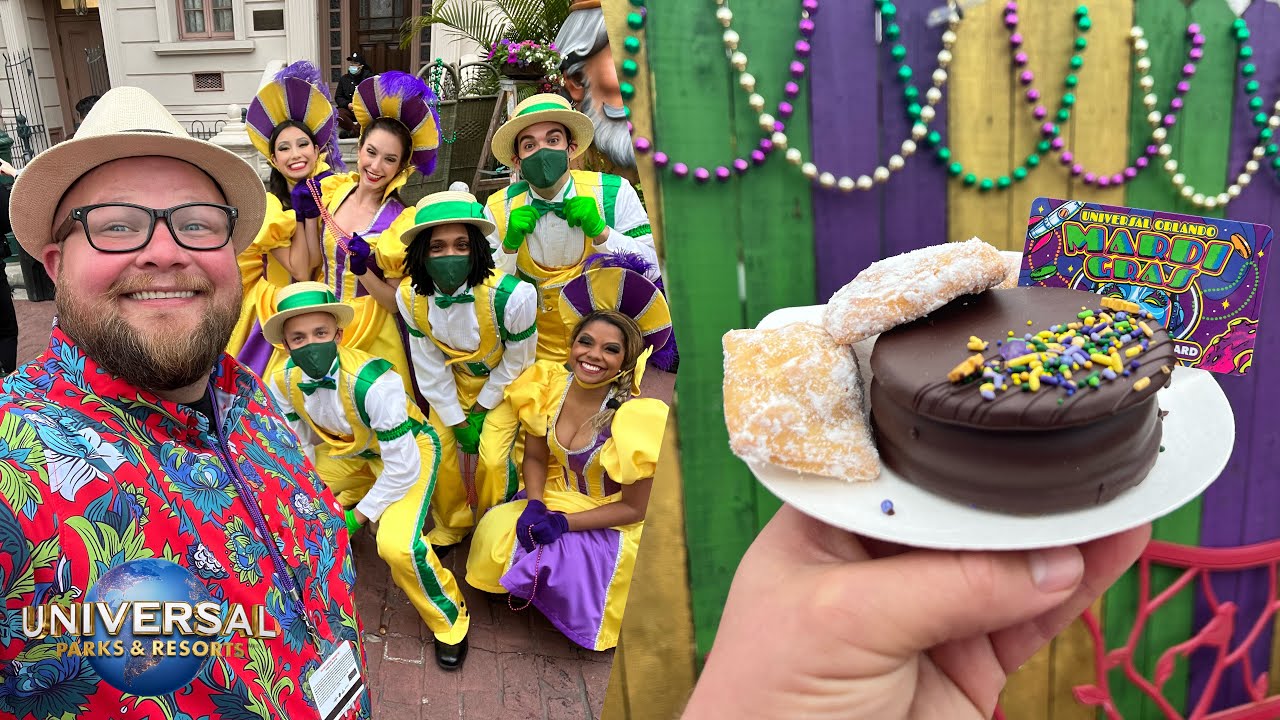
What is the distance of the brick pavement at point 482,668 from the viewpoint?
3064mm

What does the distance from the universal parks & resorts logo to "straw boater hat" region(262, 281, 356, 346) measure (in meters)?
1.99

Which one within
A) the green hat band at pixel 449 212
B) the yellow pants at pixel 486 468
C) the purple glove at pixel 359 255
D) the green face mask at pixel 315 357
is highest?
the green hat band at pixel 449 212

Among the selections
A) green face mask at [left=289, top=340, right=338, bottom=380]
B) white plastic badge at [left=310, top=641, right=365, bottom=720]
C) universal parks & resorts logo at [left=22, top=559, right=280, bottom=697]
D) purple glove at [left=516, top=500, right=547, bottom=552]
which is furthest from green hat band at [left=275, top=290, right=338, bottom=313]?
universal parks & resorts logo at [left=22, top=559, right=280, bottom=697]

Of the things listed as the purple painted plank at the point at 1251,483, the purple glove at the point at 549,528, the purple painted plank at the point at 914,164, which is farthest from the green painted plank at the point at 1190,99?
the purple glove at the point at 549,528

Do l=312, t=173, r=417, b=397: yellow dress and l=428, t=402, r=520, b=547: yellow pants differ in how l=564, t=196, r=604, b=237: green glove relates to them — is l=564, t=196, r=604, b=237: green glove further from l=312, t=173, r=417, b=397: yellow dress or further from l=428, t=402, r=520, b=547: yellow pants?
l=428, t=402, r=520, b=547: yellow pants

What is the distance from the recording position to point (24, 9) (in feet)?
43.5

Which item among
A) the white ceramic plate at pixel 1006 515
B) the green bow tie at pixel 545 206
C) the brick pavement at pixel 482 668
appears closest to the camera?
the white ceramic plate at pixel 1006 515

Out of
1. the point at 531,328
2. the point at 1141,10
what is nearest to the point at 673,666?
the point at 1141,10

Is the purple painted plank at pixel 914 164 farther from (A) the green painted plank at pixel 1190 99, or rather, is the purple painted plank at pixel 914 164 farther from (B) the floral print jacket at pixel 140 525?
(B) the floral print jacket at pixel 140 525

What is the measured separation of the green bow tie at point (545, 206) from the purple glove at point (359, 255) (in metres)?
0.74

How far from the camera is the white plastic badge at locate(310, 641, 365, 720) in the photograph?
5.50 ft

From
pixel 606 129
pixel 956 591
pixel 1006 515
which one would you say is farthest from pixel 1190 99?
pixel 606 129

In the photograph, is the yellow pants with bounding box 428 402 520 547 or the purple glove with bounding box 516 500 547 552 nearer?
the purple glove with bounding box 516 500 547 552

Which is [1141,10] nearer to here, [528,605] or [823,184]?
[823,184]
